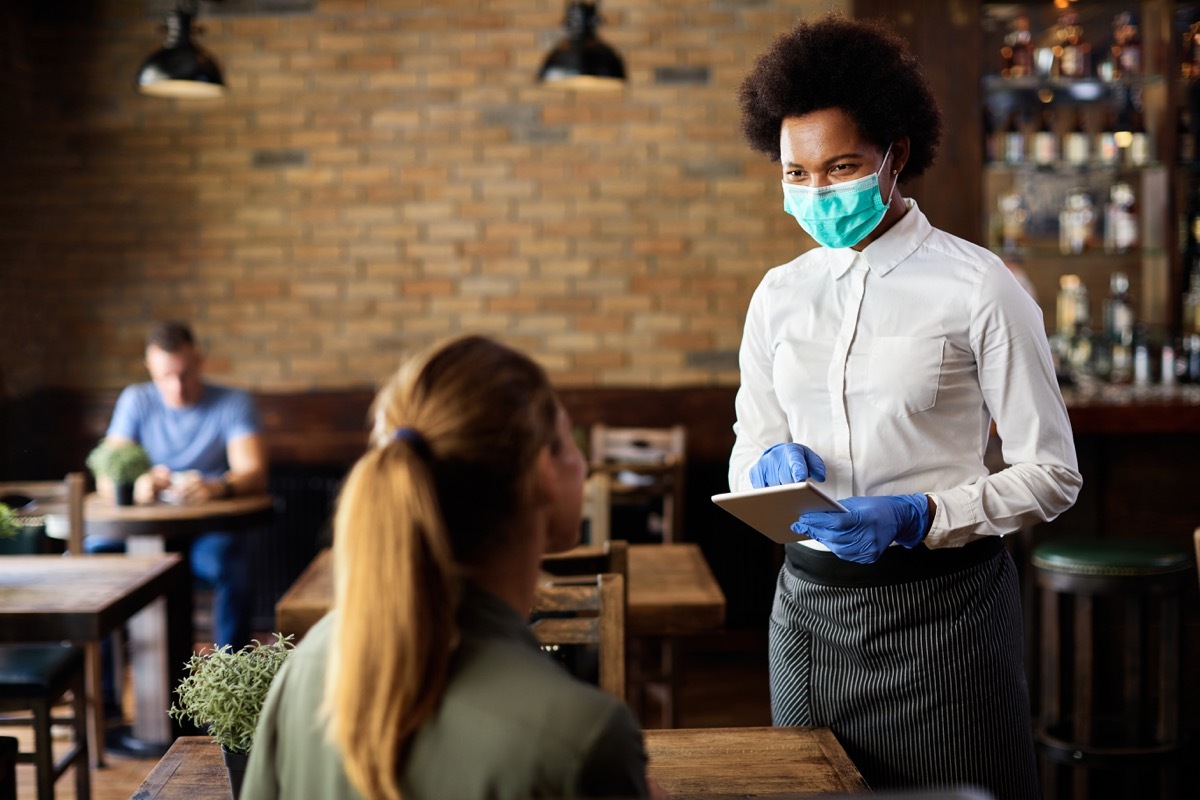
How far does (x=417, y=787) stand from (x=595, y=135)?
4.63 metres

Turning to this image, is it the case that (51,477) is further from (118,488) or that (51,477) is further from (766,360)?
(766,360)

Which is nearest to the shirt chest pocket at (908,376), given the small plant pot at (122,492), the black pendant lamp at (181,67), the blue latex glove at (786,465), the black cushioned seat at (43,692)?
the blue latex glove at (786,465)

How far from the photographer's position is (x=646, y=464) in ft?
14.5

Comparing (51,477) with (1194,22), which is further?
(51,477)

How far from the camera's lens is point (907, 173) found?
2.01m

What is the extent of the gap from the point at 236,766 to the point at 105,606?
5.27 ft

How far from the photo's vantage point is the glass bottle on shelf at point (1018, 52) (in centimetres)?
433

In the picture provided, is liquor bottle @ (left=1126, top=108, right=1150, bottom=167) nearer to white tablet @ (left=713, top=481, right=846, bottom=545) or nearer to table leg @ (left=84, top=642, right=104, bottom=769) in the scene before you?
white tablet @ (left=713, top=481, right=846, bottom=545)

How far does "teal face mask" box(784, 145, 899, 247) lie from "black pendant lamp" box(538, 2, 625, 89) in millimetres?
2674

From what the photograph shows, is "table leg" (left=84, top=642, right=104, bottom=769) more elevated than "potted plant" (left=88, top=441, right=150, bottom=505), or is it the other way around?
"potted plant" (left=88, top=441, right=150, bottom=505)

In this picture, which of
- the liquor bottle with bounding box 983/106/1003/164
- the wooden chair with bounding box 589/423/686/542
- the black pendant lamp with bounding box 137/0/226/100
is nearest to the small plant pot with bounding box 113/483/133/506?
the black pendant lamp with bounding box 137/0/226/100

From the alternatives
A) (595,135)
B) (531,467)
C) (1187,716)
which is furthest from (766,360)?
(595,135)

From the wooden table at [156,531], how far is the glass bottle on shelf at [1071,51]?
10.6 ft

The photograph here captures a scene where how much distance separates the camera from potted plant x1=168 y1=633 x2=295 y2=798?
4.49 ft
